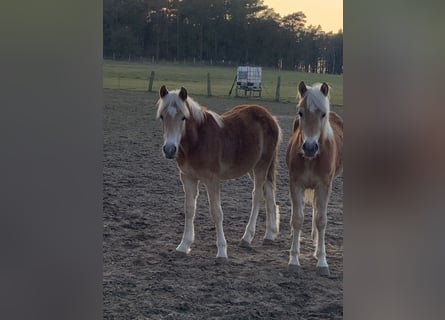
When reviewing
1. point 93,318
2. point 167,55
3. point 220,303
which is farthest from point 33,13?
point 220,303

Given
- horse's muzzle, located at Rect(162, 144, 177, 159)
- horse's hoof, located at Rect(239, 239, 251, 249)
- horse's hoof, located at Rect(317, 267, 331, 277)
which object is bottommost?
horse's hoof, located at Rect(317, 267, 331, 277)

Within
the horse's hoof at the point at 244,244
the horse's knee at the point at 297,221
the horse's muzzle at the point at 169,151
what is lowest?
the horse's hoof at the point at 244,244

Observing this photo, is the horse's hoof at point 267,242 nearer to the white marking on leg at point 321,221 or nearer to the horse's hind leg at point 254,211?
the horse's hind leg at point 254,211

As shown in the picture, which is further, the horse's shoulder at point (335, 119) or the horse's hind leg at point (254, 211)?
the horse's hind leg at point (254, 211)

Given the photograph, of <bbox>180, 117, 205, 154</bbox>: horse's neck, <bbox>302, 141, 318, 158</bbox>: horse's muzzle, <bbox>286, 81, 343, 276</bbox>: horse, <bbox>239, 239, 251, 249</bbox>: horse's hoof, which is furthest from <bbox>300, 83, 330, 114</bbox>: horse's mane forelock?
<bbox>239, 239, 251, 249</bbox>: horse's hoof

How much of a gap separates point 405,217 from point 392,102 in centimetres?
26

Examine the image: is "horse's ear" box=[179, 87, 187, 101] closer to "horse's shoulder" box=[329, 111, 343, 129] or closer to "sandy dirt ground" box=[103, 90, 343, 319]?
"sandy dirt ground" box=[103, 90, 343, 319]

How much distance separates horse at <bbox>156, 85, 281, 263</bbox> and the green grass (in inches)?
1.8

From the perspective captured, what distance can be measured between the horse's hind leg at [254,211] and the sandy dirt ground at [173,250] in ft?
0.07

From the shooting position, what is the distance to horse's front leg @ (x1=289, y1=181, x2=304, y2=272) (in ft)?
5.99

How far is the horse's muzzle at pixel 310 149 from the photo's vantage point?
180 centimetres

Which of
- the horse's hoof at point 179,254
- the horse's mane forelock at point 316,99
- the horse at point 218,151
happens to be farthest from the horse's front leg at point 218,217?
the horse's mane forelock at point 316,99

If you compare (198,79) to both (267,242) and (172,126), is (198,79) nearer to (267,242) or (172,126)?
(172,126)

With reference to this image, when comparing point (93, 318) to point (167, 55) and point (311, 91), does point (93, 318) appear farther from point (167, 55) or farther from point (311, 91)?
point (311, 91)
